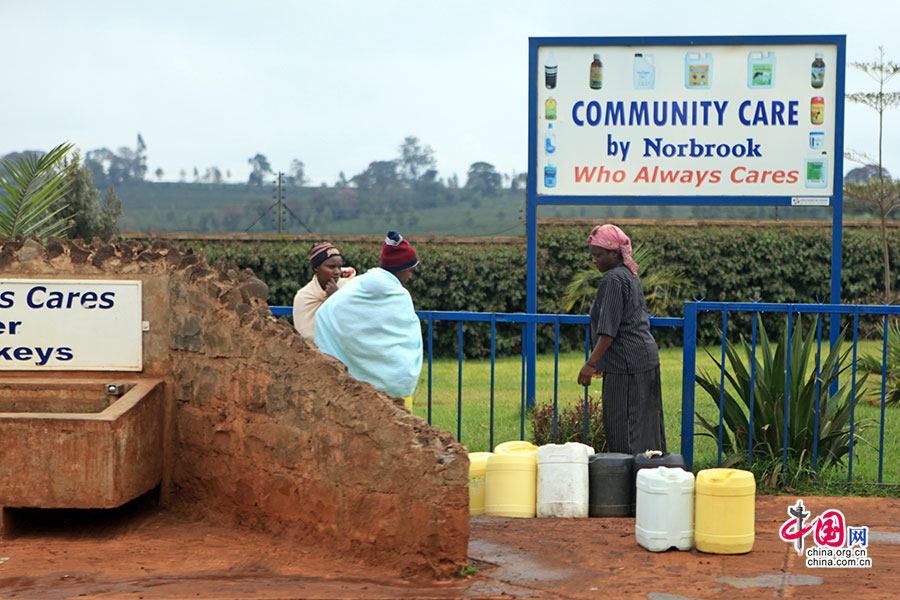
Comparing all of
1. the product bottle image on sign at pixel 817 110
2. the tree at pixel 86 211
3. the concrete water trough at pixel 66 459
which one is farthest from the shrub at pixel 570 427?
the tree at pixel 86 211

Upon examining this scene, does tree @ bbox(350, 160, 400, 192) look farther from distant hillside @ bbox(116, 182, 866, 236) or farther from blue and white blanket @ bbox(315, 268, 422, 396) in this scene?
blue and white blanket @ bbox(315, 268, 422, 396)

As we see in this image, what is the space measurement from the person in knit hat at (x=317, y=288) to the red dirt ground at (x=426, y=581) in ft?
4.38

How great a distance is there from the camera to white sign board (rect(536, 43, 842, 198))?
312 inches

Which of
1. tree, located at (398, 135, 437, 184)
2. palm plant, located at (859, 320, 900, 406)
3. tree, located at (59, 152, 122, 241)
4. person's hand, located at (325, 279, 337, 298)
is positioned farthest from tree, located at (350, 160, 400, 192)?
person's hand, located at (325, 279, 337, 298)

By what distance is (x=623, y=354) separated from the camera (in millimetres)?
5859

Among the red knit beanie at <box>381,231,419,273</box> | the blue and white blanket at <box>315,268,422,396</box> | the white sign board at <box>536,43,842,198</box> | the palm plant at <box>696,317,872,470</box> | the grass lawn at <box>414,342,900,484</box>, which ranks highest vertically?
the white sign board at <box>536,43,842,198</box>

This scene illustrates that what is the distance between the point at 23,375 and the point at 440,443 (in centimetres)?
279

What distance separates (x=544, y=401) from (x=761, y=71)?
385 cm

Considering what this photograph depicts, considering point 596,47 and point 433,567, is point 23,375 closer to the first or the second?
point 433,567

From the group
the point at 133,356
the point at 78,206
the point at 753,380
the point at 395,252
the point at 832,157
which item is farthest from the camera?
the point at 78,206

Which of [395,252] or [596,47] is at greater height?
[596,47]

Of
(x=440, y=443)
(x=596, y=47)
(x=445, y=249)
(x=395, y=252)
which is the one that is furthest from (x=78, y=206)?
(x=440, y=443)

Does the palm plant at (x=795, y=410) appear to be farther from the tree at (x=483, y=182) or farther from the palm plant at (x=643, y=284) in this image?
the tree at (x=483, y=182)

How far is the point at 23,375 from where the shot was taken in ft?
19.2
